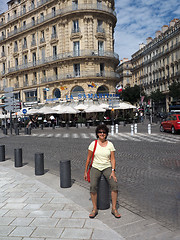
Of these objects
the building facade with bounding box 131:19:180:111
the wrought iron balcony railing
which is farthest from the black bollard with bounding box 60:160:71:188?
the building facade with bounding box 131:19:180:111

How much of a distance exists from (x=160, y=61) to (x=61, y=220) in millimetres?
58075

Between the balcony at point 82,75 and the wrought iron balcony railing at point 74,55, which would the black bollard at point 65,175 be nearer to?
the balcony at point 82,75

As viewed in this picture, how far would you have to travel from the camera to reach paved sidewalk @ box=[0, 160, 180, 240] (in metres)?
3.33

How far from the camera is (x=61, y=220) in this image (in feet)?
12.4

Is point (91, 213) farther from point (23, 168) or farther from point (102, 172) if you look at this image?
point (23, 168)

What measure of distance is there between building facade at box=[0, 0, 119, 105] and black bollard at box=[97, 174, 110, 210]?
27469 mm

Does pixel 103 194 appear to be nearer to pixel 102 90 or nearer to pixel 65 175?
pixel 65 175

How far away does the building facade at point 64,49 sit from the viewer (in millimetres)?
31969

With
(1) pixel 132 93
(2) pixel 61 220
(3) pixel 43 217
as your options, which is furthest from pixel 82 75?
(1) pixel 132 93

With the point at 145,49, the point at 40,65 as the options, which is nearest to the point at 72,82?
the point at 40,65

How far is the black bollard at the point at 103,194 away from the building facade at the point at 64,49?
90.1ft

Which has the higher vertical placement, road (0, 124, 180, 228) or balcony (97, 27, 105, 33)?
balcony (97, 27, 105, 33)

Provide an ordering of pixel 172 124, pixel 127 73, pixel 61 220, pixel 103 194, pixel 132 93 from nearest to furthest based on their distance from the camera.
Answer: pixel 61 220, pixel 103 194, pixel 172 124, pixel 132 93, pixel 127 73

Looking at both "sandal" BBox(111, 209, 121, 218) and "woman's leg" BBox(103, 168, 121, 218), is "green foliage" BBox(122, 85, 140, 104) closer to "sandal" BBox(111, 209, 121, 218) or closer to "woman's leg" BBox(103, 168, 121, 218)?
"woman's leg" BBox(103, 168, 121, 218)
